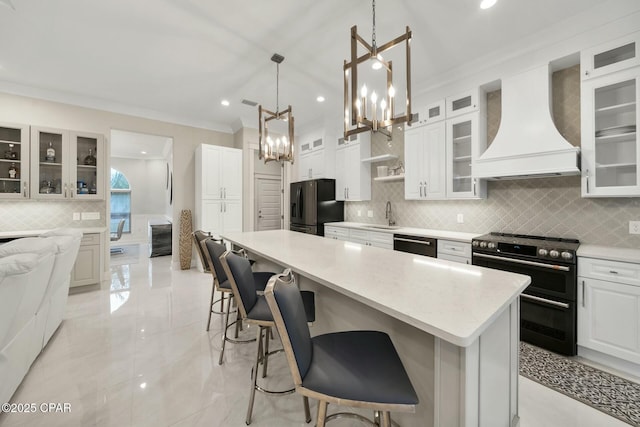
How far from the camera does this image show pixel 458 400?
941mm

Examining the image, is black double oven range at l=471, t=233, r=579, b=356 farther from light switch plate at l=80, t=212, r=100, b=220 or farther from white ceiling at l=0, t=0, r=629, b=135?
light switch plate at l=80, t=212, r=100, b=220

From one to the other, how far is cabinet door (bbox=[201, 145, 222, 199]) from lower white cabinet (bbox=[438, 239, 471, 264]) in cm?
415

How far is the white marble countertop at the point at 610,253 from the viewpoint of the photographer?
6.59 feet

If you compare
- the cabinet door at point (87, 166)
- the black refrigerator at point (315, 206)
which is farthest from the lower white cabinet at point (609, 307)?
the cabinet door at point (87, 166)

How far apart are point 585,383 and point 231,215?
5292 mm

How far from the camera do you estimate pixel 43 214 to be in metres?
4.05

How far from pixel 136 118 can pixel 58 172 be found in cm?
153

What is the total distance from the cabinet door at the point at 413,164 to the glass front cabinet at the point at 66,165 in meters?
4.96

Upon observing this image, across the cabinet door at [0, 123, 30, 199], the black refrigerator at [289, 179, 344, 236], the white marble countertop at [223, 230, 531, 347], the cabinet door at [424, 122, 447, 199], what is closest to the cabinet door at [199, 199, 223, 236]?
the black refrigerator at [289, 179, 344, 236]

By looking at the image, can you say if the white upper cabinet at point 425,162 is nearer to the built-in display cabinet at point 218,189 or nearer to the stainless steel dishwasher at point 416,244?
the stainless steel dishwasher at point 416,244

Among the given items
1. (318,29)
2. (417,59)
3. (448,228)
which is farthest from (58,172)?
(448,228)

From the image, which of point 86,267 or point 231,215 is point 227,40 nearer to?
point 231,215

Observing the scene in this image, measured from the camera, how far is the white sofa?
1.40 meters

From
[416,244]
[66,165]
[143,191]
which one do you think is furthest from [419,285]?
[143,191]
